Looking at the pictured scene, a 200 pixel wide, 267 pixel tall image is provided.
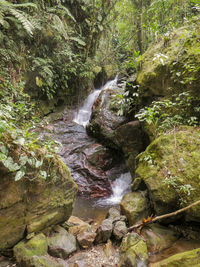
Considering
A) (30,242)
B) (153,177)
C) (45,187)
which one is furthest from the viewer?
(153,177)

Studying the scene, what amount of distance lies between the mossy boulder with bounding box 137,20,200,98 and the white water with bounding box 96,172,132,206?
3.39 metres

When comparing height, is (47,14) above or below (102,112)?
above

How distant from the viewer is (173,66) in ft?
14.3

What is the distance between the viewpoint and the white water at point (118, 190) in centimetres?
545

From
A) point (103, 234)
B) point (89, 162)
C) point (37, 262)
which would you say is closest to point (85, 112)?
point (89, 162)

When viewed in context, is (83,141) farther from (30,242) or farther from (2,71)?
(30,242)

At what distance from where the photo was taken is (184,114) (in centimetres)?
396

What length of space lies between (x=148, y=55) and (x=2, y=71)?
4798 mm

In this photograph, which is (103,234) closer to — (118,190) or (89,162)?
(118,190)

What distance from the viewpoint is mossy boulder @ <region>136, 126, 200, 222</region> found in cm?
287

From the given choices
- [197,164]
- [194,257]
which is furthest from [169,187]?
[194,257]

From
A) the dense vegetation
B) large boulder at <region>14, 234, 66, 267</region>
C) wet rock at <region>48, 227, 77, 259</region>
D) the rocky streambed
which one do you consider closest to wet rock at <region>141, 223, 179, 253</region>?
the rocky streambed

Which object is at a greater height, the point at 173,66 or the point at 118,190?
the point at 173,66

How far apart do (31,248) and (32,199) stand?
2.24 feet
